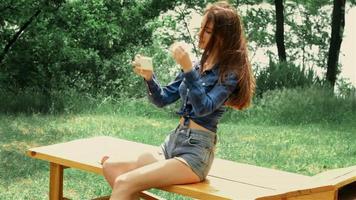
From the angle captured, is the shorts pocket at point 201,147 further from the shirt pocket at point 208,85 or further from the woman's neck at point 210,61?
the woman's neck at point 210,61

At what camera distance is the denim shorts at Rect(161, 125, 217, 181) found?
3918 millimetres

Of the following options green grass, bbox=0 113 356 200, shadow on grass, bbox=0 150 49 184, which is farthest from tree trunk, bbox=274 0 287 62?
shadow on grass, bbox=0 150 49 184

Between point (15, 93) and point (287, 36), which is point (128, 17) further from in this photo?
point (287, 36)

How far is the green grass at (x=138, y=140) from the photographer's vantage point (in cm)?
620

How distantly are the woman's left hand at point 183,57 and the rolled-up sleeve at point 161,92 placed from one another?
1.36 feet

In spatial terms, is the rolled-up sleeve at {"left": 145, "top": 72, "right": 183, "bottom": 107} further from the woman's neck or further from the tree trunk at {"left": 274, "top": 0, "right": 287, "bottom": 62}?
the tree trunk at {"left": 274, "top": 0, "right": 287, "bottom": 62}

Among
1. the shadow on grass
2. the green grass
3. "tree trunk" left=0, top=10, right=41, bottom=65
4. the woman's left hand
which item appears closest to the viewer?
the woman's left hand

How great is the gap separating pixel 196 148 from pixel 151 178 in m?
0.30

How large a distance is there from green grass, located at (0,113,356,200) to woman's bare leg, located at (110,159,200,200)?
199 cm

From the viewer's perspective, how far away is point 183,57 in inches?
146

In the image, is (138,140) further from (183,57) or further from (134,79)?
(134,79)

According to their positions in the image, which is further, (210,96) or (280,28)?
(280,28)

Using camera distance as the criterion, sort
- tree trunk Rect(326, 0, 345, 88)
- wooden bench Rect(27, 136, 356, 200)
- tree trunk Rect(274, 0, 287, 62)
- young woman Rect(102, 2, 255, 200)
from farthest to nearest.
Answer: tree trunk Rect(274, 0, 287, 62) → tree trunk Rect(326, 0, 345, 88) → young woman Rect(102, 2, 255, 200) → wooden bench Rect(27, 136, 356, 200)

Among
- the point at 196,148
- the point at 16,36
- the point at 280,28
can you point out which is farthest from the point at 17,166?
the point at 280,28
